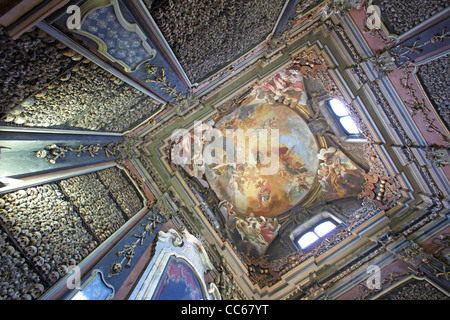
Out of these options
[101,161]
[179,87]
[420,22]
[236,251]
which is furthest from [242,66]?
[236,251]

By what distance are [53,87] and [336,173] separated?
933 centimetres

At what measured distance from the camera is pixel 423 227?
20.0 ft

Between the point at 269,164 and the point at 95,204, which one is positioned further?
the point at 269,164

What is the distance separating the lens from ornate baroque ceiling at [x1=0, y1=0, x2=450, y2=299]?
10.4 ft

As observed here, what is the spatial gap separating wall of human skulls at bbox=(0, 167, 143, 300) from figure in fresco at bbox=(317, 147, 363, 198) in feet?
26.0

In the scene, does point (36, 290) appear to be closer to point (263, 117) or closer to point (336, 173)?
point (263, 117)

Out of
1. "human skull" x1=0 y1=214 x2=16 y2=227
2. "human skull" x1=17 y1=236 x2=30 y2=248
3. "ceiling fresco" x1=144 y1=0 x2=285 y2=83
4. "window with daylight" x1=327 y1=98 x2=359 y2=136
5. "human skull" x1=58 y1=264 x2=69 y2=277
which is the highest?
"ceiling fresco" x1=144 y1=0 x2=285 y2=83

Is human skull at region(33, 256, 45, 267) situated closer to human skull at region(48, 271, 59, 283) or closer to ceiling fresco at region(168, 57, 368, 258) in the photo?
human skull at region(48, 271, 59, 283)

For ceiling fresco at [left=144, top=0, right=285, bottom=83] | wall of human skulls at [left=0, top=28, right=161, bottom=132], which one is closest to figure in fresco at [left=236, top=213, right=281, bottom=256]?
ceiling fresco at [left=144, top=0, right=285, bottom=83]

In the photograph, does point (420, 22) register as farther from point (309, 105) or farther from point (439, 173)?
point (309, 105)

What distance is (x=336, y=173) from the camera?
9.57 meters

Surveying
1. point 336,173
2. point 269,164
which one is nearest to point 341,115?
point 336,173

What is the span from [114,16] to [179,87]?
7.97ft

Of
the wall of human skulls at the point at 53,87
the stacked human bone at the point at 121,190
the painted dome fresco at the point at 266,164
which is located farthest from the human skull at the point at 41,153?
the painted dome fresco at the point at 266,164
